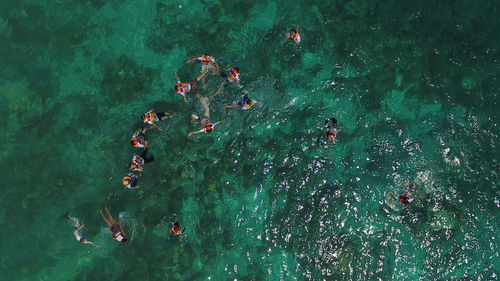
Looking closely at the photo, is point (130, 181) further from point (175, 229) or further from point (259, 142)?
point (259, 142)

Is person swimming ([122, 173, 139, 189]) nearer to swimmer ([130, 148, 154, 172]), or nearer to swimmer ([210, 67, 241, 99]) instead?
swimmer ([130, 148, 154, 172])

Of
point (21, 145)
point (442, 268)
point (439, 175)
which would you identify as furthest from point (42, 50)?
point (442, 268)

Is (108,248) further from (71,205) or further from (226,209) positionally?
(226,209)

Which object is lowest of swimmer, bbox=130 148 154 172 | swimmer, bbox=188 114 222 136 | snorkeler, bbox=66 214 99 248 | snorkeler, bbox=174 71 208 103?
snorkeler, bbox=66 214 99 248

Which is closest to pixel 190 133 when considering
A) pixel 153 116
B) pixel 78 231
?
pixel 153 116

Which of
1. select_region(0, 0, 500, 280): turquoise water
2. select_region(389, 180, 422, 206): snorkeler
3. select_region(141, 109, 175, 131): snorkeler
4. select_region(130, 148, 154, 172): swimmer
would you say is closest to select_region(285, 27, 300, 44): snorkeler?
select_region(0, 0, 500, 280): turquoise water

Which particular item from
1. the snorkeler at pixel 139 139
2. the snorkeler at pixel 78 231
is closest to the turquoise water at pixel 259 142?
the snorkeler at pixel 78 231

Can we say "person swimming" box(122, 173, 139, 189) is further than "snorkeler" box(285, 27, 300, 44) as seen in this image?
No
